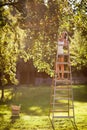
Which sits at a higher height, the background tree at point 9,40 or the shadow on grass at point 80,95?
the background tree at point 9,40

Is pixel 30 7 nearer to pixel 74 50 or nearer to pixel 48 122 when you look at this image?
pixel 48 122

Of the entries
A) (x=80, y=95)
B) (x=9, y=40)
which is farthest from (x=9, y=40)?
(x=80, y=95)

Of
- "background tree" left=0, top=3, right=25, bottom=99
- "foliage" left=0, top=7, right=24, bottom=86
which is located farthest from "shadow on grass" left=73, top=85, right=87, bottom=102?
"foliage" left=0, top=7, right=24, bottom=86

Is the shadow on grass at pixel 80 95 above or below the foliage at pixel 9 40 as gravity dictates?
below

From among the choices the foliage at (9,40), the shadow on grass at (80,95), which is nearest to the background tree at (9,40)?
the foliage at (9,40)

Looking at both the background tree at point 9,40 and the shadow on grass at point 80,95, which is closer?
the background tree at point 9,40

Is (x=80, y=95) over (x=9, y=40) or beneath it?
beneath

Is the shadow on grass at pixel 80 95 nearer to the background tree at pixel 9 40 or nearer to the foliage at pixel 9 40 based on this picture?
the background tree at pixel 9 40

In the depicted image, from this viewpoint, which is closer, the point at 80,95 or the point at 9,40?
the point at 9,40

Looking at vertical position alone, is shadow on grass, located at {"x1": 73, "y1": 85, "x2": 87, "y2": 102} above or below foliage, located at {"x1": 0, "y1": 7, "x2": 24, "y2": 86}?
below

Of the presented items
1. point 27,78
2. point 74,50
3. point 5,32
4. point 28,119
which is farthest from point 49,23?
point 27,78

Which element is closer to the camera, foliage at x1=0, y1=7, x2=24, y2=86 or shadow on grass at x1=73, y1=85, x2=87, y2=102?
foliage at x1=0, y1=7, x2=24, y2=86

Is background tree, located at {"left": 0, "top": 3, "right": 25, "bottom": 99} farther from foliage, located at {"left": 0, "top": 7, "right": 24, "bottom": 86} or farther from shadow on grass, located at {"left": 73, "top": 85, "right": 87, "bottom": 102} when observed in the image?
shadow on grass, located at {"left": 73, "top": 85, "right": 87, "bottom": 102}

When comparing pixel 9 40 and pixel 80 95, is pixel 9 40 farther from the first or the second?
pixel 80 95
